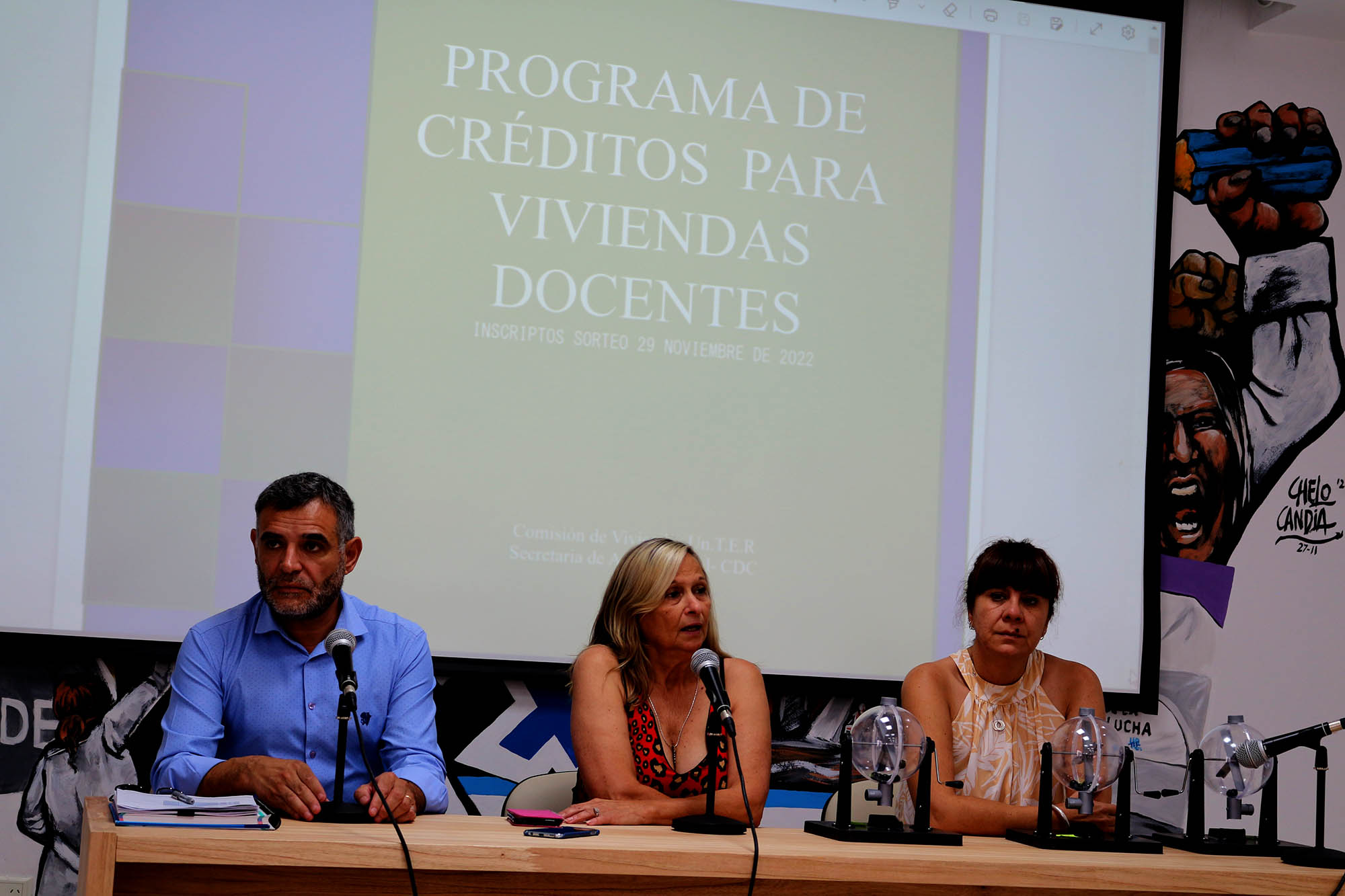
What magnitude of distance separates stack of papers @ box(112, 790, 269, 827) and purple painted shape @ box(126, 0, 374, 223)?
5.74ft

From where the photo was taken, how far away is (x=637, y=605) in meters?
3.02

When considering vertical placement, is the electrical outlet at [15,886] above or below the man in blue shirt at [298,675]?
below

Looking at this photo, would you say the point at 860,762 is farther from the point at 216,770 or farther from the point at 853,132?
the point at 853,132

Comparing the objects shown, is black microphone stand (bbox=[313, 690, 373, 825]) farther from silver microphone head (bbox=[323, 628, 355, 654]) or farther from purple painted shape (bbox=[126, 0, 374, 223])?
purple painted shape (bbox=[126, 0, 374, 223])

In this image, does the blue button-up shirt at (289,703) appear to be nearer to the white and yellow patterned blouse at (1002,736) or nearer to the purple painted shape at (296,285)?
the purple painted shape at (296,285)

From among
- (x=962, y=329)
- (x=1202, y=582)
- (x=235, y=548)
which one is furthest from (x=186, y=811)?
(x=1202, y=582)

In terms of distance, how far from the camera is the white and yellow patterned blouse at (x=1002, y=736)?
2.98 m

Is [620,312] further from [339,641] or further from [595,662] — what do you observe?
[339,641]

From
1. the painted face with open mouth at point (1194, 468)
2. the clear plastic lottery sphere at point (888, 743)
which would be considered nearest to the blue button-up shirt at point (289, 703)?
the clear plastic lottery sphere at point (888, 743)

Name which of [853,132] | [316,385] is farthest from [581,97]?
[316,385]

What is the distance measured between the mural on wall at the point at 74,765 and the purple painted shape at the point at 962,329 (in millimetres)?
2218

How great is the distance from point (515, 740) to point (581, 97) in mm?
1786

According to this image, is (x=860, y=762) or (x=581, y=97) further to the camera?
(x=581, y=97)

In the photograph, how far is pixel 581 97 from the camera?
3.62m
